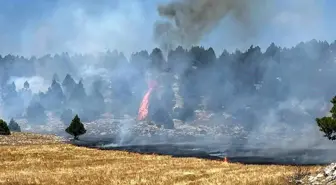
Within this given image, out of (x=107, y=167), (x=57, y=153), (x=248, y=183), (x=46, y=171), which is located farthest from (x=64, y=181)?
(x=57, y=153)

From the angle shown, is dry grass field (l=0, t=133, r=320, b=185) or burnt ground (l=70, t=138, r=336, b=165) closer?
dry grass field (l=0, t=133, r=320, b=185)

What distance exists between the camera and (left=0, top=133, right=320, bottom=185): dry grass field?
133ft

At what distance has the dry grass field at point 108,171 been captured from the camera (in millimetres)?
40562

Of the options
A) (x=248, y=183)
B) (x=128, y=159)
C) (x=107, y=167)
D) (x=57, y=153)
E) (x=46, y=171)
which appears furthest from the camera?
(x=57, y=153)

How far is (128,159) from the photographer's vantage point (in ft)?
212

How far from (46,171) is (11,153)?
19.9 m

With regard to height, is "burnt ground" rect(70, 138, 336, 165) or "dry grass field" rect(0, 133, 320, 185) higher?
"burnt ground" rect(70, 138, 336, 165)

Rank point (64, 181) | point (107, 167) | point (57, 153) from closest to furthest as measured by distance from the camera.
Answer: point (64, 181)
point (107, 167)
point (57, 153)

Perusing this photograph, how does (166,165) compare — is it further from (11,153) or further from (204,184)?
(11,153)

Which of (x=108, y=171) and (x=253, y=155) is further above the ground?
(x=253, y=155)

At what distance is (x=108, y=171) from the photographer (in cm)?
4938

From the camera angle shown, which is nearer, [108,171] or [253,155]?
[108,171]

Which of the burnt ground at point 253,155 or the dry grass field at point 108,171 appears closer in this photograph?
the dry grass field at point 108,171

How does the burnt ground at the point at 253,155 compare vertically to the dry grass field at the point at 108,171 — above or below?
above
